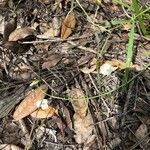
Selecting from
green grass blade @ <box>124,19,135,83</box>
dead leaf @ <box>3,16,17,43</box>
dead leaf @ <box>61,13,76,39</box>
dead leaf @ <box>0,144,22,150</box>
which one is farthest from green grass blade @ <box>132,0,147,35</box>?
dead leaf @ <box>0,144,22,150</box>

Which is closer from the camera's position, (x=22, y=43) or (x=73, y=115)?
(x=73, y=115)

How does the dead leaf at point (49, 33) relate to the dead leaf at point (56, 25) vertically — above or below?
below

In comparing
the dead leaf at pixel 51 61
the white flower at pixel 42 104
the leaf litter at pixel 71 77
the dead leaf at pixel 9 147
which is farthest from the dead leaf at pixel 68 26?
the dead leaf at pixel 9 147

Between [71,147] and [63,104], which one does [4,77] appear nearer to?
[63,104]

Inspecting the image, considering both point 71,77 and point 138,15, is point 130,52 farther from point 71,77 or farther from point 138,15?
point 71,77

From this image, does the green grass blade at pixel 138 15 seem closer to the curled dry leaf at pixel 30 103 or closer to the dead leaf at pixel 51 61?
the dead leaf at pixel 51 61

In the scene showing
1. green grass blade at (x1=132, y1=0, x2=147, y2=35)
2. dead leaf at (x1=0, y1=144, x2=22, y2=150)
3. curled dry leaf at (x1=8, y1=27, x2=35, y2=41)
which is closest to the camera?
dead leaf at (x1=0, y1=144, x2=22, y2=150)

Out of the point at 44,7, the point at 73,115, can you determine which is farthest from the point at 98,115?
the point at 44,7

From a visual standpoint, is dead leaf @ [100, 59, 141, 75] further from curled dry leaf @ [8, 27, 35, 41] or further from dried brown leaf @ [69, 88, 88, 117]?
curled dry leaf @ [8, 27, 35, 41]
